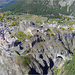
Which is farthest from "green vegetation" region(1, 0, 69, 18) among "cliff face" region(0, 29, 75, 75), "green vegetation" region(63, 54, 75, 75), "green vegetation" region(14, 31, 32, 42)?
"green vegetation" region(63, 54, 75, 75)

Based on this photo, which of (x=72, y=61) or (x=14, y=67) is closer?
(x=14, y=67)

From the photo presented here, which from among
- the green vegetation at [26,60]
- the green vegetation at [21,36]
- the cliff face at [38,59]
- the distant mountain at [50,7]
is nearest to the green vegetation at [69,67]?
the cliff face at [38,59]

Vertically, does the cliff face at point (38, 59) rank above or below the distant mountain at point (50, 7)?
below

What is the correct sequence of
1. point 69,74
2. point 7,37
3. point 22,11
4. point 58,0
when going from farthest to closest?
1. point 58,0
2. point 22,11
3. point 7,37
4. point 69,74

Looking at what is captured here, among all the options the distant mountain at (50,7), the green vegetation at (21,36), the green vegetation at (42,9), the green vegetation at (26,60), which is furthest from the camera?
the distant mountain at (50,7)

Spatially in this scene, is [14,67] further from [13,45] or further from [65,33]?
[65,33]

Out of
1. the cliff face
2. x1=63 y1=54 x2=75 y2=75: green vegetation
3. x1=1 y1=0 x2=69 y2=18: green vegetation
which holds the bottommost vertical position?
x1=63 y1=54 x2=75 y2=75: green vegetation

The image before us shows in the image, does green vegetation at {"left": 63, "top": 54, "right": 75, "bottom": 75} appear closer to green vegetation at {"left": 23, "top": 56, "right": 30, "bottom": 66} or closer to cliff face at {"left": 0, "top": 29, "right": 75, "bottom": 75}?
cliff face at {"left": 0, "top": 29, "right": 75, "bottom": 75}

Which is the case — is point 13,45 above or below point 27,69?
above

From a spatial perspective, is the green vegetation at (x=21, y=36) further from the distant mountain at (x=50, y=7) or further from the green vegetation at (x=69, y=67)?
the distant mountain at (x=50, y=7)

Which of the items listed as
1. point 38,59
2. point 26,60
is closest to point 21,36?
point 38,59

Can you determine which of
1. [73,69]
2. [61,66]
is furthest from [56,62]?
[73,69]
